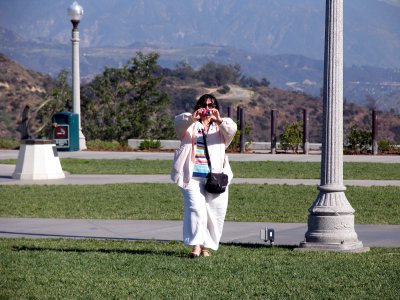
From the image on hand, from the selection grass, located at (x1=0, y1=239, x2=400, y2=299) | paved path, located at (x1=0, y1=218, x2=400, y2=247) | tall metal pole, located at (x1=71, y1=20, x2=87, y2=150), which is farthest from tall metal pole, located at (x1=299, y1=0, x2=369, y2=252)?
tall metal pole, located at (x1=71, y1=20, x2=87, y2=150)

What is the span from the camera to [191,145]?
11.4 metres

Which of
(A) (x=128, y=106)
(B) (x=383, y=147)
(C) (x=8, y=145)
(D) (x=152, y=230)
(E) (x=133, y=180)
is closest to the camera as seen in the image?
(D) (x=152, y=230)

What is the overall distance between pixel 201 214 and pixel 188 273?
1056 millimetres

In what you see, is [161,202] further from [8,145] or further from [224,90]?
[224,90]

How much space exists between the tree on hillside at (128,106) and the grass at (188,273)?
1179 inches

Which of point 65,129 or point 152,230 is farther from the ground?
point 65,129

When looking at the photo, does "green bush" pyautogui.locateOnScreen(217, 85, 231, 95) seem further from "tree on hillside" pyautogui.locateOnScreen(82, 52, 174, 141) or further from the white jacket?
the white jacket

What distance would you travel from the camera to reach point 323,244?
12.0 m

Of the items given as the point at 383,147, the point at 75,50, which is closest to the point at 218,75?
the point at 383,147

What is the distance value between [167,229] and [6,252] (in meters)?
3.12

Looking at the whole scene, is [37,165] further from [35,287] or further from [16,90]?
[16,90]

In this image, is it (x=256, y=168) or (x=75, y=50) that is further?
(x=75, y=50)

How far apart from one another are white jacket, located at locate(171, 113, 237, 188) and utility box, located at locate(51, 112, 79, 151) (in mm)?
21681

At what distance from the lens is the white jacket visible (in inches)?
446
